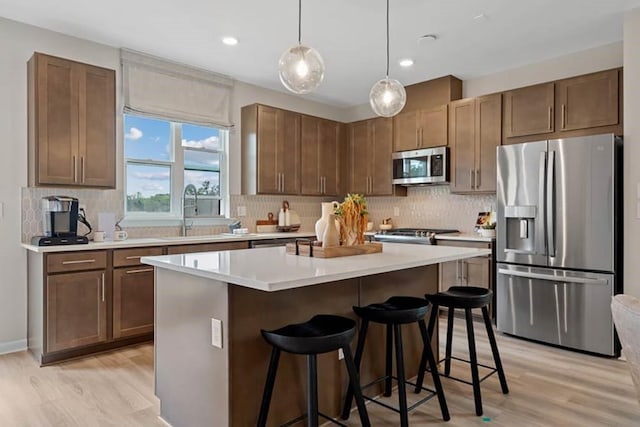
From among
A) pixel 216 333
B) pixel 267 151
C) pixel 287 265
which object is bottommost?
pixel 216 333

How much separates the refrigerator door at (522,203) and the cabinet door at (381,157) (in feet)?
5.66

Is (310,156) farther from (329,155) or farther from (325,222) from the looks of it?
(325,222)

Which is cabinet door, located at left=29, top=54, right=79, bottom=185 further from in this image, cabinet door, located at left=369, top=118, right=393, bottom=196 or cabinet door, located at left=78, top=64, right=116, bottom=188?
cabinet door, located at left=369, top=118, right=393, bottom=196

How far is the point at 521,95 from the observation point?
431 centimetres

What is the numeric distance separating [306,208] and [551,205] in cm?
325

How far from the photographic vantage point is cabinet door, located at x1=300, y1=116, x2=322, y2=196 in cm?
549

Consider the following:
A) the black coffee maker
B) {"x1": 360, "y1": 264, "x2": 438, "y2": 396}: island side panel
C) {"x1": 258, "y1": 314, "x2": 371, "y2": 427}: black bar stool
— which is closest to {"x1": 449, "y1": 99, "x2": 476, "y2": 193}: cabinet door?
{"x1": 360, "y1": 264, "x2": 438, "y2": 396}: island side panel

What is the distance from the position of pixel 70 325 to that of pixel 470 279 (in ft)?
12.2

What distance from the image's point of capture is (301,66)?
98.6 inches

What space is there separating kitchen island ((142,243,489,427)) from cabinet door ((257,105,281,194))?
2557 millimetres

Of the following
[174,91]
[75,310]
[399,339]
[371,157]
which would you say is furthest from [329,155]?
[399,339]

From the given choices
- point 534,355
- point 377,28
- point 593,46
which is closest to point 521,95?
point 593,46

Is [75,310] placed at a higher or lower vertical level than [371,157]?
lower

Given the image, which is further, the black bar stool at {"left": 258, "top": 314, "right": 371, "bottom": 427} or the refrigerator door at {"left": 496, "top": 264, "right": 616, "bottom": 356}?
the refrigerator door at {"left": 496, "top": 264, "right": 616, "bottom": 356}
